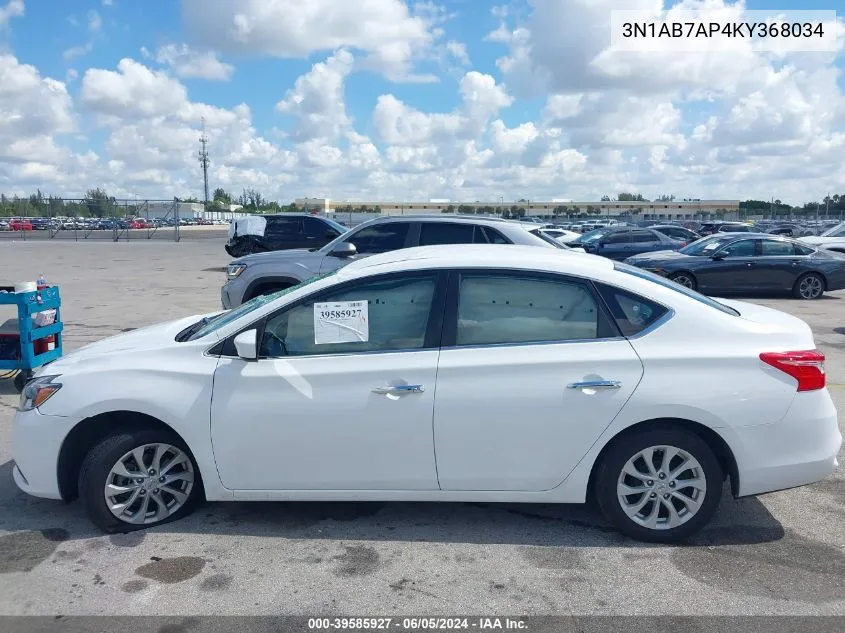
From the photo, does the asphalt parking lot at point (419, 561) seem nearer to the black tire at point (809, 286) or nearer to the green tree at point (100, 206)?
the black tire at point (809, 286)

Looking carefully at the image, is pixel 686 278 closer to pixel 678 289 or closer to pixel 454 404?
pixel 678 289

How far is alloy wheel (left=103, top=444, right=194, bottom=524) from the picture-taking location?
414cm

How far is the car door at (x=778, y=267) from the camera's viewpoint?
610 inches

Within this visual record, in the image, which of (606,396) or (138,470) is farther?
(138,470)

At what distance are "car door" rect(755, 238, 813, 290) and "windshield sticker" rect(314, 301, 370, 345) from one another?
44.9 ft

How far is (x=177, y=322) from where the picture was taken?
5137mm

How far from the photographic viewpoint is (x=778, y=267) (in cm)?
1550

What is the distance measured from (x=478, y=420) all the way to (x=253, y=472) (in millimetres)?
1327

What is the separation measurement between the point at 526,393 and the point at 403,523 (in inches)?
46.4

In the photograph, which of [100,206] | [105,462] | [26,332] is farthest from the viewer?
[100,206]

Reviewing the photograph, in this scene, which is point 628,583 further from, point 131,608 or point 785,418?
point 131,608

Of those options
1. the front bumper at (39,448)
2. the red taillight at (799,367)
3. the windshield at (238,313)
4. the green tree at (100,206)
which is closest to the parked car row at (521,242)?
the windshield at (238,313)

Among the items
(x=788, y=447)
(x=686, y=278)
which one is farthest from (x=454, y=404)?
(x=686, y=278)

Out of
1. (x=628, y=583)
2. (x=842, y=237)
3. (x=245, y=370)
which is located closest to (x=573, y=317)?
(x=628, y=583)
